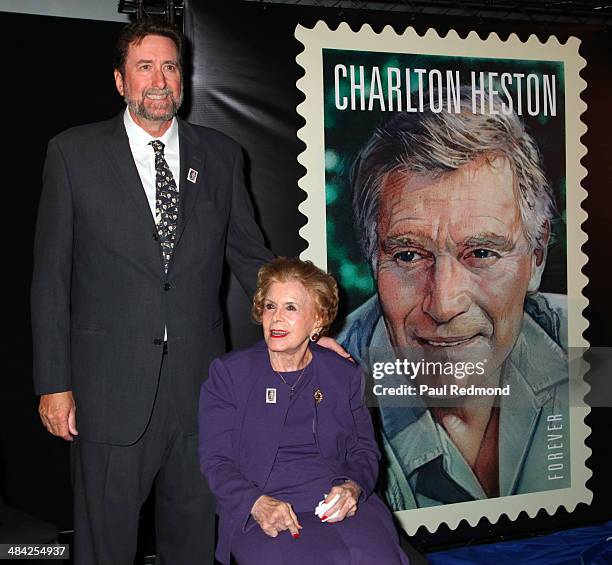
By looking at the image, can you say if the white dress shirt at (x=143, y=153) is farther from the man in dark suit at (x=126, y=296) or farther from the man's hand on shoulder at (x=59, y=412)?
the man's hand on shoulder at (x=59, y=412)

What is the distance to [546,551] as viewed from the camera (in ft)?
11.7

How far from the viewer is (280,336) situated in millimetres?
2260

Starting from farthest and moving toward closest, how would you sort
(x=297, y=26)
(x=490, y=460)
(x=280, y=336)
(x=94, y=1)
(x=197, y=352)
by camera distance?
(x=94, y=1), (x=490, y=460), (x=297, y=26), (x=197, y=352), (x=280, y=336)

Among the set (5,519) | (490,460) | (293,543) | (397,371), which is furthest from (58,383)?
(490,460)

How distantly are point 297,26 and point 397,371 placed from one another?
162cm

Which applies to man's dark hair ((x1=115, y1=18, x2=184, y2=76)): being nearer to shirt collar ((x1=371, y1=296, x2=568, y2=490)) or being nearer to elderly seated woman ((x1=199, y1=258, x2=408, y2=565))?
elderly seated woman ((x1=199, y1=258, x2=408, y2=565))

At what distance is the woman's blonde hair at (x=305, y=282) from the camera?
2.30 m

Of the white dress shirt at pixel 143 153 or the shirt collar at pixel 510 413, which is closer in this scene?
the white dress shirt at pixel 143 153

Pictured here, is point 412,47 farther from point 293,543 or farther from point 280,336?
point 293,543

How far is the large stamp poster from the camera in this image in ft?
11.5

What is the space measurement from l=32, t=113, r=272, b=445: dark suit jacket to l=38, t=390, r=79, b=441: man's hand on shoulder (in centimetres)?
3

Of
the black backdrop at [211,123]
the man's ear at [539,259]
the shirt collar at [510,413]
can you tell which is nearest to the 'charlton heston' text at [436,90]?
the black backdrop at [211,123]

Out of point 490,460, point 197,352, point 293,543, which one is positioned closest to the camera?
point 293,543

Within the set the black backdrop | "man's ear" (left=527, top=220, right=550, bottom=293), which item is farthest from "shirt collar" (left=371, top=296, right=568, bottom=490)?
the black backdrop
